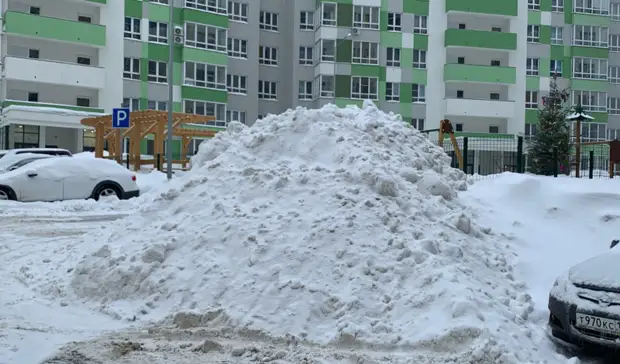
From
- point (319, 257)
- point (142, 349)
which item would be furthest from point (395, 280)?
point (142, 349)

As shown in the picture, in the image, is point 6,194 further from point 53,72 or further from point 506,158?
point 53,72

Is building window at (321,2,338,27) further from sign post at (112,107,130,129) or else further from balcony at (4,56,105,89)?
sign post at (112,107,130,129)

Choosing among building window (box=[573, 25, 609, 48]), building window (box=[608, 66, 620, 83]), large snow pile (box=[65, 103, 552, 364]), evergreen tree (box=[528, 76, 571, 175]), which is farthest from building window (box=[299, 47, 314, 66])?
large snow pile (box=[65, 103, 552, 364])

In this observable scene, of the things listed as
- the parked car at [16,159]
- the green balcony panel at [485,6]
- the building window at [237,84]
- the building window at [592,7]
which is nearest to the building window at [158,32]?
the building window at [237,84]

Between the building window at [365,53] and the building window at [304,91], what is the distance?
401cm

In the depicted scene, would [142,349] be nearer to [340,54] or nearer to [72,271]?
[72,271]

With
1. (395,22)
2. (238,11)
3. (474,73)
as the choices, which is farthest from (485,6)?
(238,11)

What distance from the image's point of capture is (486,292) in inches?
264

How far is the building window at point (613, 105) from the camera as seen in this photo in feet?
174

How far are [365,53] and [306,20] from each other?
17.6 feet

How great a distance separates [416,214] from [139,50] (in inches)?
1463

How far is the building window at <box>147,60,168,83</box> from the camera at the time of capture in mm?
42625

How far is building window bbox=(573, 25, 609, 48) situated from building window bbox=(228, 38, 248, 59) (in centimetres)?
2670

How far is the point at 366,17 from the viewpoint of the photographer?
47.2 metres
